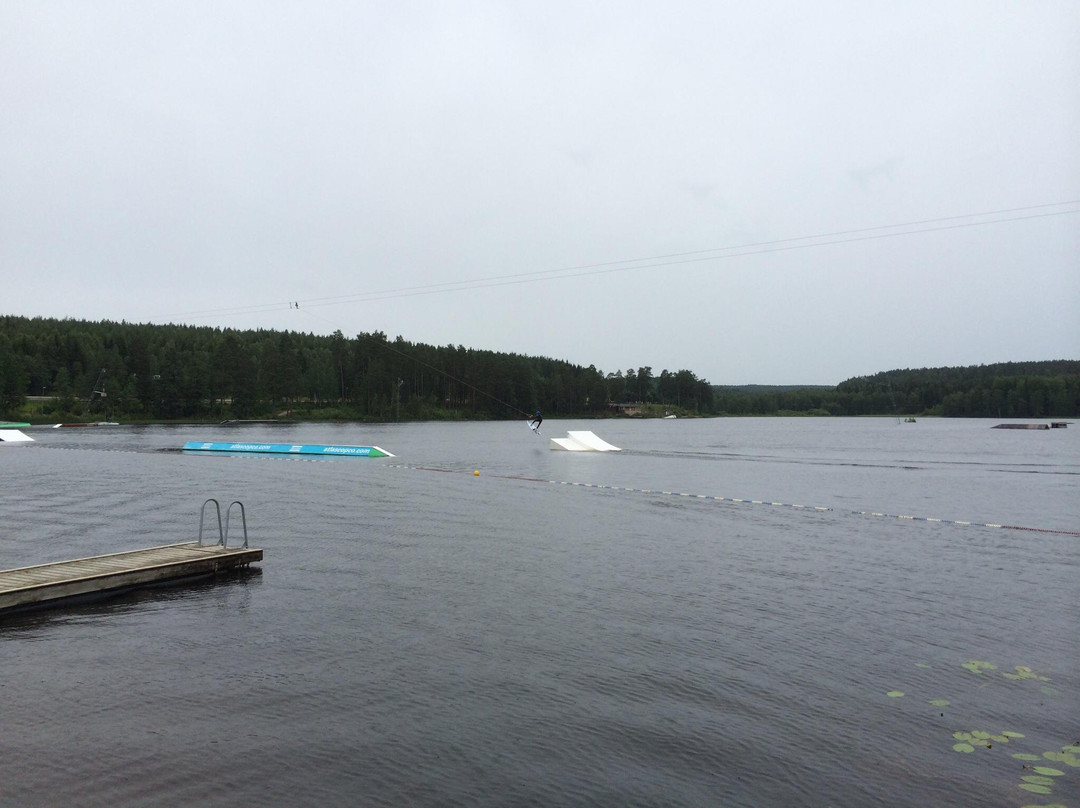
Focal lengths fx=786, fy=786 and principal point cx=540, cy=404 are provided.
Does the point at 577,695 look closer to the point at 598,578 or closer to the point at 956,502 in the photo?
the point at 598,578

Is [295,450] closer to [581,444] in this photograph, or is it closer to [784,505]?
[581,444]

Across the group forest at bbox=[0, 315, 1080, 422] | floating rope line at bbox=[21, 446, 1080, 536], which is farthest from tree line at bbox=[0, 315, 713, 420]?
floating rope line at bbox=[21, 446, 1080, 536]

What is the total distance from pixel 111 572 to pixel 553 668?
8.52m

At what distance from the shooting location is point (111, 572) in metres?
13.8

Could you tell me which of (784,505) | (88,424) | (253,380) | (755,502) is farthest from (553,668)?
(253,380)

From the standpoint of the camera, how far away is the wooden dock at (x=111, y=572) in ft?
41.4

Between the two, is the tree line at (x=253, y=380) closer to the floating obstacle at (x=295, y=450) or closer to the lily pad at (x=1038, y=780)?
the floating obstacle at (x=295, y=450)

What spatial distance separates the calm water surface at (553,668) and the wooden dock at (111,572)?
39cm

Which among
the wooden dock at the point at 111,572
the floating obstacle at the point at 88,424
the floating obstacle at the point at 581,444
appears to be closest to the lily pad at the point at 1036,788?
the wooden dock at the point at 111,572

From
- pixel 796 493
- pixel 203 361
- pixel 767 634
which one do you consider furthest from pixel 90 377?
pixel 767 634

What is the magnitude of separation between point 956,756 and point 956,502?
2432cm

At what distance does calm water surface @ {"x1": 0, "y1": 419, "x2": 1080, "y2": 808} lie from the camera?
7.32 m

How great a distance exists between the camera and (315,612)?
1274 cm

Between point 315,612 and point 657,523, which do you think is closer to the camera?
point 315,612
